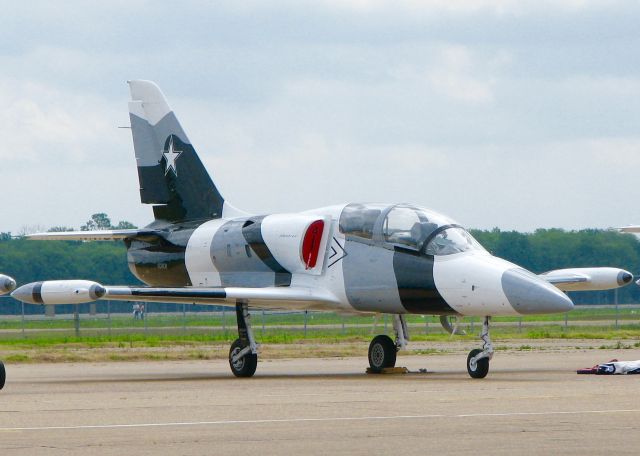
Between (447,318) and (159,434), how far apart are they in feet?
35.7

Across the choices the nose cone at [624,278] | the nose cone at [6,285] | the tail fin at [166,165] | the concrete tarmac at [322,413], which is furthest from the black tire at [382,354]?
the nose cone at [6,285]

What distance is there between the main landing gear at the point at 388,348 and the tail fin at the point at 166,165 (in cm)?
512

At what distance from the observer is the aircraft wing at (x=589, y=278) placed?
24.1m

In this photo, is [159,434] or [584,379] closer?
[159,434]

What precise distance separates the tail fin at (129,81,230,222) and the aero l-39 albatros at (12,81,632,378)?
0.07 feet

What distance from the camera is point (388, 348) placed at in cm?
2252

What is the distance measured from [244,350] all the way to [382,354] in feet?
7.87

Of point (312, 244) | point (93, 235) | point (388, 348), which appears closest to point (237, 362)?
point (312, 244)

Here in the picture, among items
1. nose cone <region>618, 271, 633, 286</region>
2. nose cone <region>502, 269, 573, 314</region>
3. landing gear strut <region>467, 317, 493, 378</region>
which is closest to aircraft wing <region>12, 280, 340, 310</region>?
landing gear strut <region>467, 317, 493, 378</region>

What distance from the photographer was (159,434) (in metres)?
11.7

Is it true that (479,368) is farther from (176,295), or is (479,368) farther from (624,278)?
(624,278)

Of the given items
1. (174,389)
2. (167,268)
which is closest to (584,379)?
(174,389)

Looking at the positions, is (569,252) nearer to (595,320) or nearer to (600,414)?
(595,320)

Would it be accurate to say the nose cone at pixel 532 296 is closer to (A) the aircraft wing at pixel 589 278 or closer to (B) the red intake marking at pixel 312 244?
(B) the red intake marking at pixel 312 244
